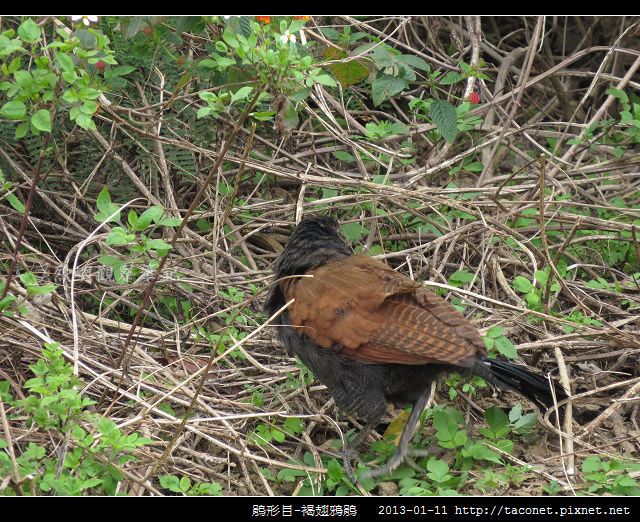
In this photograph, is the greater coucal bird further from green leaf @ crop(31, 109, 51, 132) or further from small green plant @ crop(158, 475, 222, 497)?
green leaf @ crop(31, 109, 51, 132)

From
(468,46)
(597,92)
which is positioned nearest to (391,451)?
(468,46)

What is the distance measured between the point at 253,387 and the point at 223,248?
116cm

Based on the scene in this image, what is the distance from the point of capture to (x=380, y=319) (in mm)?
3305

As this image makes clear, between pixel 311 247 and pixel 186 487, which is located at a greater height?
pixel 311 247

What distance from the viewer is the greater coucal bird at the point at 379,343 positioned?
3.20m

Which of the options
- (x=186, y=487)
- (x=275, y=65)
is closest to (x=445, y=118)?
(x=275, y=65)

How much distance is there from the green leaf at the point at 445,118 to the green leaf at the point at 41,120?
229cm

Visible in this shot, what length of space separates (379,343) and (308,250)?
825 millimetres

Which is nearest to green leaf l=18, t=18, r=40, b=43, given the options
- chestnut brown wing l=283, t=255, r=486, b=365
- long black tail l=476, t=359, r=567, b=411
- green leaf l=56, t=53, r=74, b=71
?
green leaf l=56, t=53, r=74, b=71

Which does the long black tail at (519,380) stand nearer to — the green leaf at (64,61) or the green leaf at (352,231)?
the green leaf at (352,231)

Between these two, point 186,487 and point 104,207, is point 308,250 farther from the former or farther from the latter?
point 186,487

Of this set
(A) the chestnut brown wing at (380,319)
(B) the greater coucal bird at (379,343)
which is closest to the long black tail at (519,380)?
(B) the greater coucal bird at (379,343)

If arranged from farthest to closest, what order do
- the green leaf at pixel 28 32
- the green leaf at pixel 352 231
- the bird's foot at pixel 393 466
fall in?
1. the green leaf at pixel 352 231
2. the bird's foot at pixel 393 466
3. the green leaf at pixel 28 32

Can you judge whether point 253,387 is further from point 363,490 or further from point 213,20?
point 213,20
